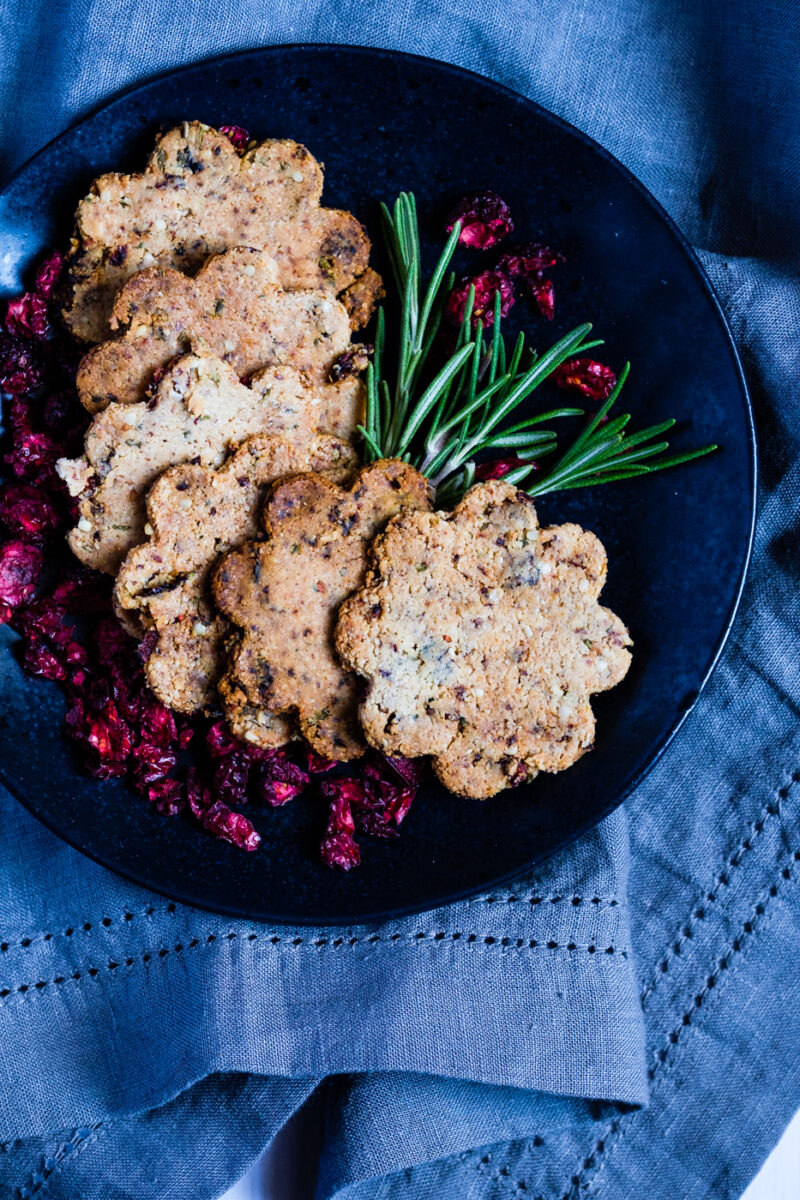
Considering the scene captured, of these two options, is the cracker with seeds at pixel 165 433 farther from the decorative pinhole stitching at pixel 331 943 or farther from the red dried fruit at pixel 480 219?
the decorative pinhole stitching at pixel 331 943

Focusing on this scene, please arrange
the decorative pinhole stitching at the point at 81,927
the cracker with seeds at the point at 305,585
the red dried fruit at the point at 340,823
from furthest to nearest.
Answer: the decorative pinhole stitching at the point at 81,927, the red dried fruit at the point at 340,823, the cracker with seeds at the point at 305,585

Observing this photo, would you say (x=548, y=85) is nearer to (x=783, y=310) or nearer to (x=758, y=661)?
(x=783, y=310)

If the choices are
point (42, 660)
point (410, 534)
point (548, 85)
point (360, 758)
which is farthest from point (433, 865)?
point (548, 85)

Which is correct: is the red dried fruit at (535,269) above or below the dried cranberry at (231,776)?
above

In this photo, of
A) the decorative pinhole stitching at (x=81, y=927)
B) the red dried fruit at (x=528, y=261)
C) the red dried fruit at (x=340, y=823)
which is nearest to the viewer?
the red dried fruit at (x=340, y=823)

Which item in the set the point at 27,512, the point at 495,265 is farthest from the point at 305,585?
the point at 495,265

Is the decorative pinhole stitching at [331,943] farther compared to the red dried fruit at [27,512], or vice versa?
the decorative pinhole stitching at [331,943]

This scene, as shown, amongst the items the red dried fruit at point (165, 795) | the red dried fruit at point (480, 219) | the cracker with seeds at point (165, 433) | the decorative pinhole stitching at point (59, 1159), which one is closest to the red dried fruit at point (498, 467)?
the cracker with seeds at point (165, 433)

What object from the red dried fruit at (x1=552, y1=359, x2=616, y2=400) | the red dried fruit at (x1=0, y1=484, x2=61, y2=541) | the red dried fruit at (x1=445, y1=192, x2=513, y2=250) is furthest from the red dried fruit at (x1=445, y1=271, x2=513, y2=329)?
the red dried fruit at (x1=0, y1=484, x2=61, y2=541)
